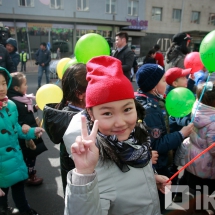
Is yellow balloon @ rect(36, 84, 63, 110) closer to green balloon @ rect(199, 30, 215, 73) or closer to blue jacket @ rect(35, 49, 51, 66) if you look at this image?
green balloon @ rect(199, 30, 215, 73)

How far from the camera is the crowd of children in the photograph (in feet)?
2.90

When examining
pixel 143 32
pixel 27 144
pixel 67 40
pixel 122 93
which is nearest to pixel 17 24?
pixel 67 40

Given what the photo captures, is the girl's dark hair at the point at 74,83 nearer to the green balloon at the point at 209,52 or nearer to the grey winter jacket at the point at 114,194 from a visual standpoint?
the grey winter jacket at the point at 114,194

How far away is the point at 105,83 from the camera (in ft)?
3.50

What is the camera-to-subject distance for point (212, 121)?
73.1 inches

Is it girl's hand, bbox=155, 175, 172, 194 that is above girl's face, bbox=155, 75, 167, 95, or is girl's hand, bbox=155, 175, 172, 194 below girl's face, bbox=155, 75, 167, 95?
below

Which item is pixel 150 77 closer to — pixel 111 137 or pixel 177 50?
pixel 111 137

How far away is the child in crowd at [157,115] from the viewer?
179 cm

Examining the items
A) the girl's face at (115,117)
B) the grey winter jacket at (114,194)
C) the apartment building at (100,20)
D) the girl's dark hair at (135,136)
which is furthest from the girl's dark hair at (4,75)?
the apartment building at (100,20)

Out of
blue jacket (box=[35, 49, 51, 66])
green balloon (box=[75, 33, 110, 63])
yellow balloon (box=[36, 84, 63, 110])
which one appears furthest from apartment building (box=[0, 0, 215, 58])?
yellow balloon (box=[36, 84, 63, 110])

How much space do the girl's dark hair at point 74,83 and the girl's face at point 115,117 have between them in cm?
54

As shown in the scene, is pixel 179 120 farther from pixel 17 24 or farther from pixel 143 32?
pixel 143 32

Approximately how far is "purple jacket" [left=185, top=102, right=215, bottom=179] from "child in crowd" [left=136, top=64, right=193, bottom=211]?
0.12 m

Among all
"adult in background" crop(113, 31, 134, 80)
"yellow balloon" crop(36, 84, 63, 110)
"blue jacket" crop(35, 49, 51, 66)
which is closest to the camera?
"yellow balloon" crop(36, 84, 63, 110)
